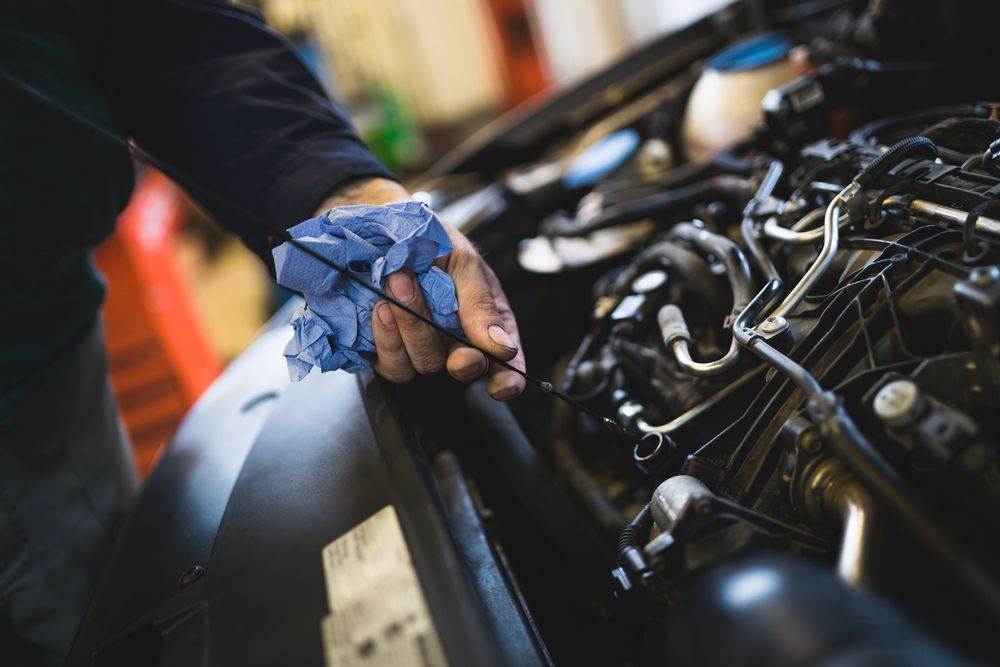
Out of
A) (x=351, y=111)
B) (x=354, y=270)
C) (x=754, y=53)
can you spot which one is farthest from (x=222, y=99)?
(x=351, y=111)

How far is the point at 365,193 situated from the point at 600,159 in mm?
616

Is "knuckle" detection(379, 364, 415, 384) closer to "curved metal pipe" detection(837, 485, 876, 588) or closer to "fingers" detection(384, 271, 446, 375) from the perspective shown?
"fingers" detection(384, 271, 446, 375)

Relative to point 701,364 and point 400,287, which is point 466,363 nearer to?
point 400,287

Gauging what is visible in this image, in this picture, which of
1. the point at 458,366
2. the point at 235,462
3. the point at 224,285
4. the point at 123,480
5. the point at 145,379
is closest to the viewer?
the point at 458,366

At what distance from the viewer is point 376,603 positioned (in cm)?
54

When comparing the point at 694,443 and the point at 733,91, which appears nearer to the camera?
the point at 694,443

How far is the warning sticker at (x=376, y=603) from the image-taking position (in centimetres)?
50

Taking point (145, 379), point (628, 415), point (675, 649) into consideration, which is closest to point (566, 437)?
point (628, 415)

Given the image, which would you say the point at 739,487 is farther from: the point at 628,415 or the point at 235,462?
the point at 235,462

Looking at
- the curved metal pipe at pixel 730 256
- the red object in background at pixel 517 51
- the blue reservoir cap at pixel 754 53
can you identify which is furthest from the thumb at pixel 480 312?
the red object in background at pixel 517 51

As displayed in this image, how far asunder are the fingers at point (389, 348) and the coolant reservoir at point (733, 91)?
71 cm


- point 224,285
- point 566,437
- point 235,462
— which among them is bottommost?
point 224,285

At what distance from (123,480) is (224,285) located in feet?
12.7

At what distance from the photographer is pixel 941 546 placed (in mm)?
440
